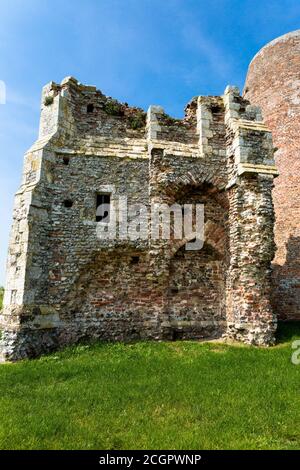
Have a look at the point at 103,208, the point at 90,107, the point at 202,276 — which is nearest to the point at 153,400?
the point at 202,276

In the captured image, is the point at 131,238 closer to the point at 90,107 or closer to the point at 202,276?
the point at 202,276

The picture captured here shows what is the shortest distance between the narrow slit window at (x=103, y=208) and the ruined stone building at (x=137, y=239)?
6 centimetres

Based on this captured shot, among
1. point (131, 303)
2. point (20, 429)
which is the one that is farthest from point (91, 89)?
point (20, 429)

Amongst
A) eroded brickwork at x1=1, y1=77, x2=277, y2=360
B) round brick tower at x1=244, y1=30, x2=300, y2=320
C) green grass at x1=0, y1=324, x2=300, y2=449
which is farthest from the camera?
round brick tower at x1=244, y1=30, x2=300, y2=320

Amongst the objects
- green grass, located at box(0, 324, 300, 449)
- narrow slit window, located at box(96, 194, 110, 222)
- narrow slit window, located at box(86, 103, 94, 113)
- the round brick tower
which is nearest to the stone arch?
green grass, located at box(0, 324, 300, 449)

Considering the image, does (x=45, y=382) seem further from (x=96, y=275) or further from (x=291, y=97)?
(x=291, y=97)

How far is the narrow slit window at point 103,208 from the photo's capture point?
10.4m

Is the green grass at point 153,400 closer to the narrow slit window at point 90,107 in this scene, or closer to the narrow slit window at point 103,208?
the narrow slit window at point 103,208

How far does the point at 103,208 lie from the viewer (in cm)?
1047

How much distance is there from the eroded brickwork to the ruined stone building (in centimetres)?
3

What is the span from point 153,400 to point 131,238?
5.22m

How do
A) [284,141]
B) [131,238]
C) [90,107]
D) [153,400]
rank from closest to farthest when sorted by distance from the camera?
1. [153,400]
2. [131,238]
3. [90,107]
4. [284,141]

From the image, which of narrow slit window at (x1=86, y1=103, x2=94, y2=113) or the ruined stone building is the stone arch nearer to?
the ruined stone building

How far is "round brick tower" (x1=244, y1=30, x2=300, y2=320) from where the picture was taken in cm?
1406
